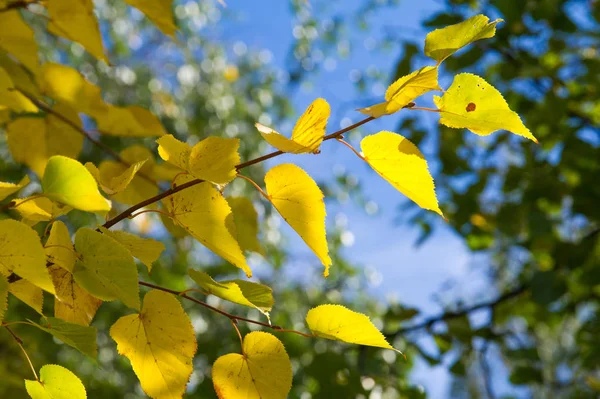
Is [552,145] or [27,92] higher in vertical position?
[27,92]

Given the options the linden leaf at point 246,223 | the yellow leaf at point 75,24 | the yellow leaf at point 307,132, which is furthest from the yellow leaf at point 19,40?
the yellow leaf at point 307,132

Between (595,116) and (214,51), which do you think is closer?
(595,116)

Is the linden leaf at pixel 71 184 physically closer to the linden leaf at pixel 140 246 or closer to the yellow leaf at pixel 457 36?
the linden leaf at pixel 140 246

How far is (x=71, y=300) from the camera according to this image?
320 millimetres

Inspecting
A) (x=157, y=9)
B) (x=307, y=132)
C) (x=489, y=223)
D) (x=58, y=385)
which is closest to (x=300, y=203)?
(x=307, y=132)

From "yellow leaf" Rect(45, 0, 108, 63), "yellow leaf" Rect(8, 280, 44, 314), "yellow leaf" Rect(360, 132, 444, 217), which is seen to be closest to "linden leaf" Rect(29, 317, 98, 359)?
"yellow leaf" Rect(8, 280, 44, 314)

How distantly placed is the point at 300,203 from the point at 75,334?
12 cm

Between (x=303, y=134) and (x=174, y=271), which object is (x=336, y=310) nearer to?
(x=303, y=134)

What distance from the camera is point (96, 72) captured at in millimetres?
2611

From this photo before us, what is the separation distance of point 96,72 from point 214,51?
92 cm

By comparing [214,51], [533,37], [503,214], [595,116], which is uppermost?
[533,37]

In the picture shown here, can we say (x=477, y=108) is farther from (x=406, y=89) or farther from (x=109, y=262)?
(x=109, y=262)

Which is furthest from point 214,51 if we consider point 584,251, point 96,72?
point 584,251

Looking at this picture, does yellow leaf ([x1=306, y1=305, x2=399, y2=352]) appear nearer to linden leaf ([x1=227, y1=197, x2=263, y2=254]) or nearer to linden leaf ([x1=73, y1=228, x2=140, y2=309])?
linden leaf ([x1=73, y1=228, x2=140, y2=309])
